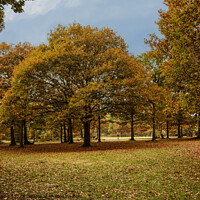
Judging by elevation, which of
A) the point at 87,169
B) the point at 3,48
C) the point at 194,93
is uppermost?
the point at 3,48

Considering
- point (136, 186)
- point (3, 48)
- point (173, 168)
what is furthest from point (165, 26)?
point (3, 48)

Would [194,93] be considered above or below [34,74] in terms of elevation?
below

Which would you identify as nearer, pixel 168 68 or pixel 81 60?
pixel 168 68

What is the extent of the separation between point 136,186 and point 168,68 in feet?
28.8

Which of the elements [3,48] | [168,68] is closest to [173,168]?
[168,68]

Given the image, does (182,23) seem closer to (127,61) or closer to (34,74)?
(127,61)

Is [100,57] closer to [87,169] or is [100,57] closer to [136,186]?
[87,169]

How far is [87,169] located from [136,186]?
4.52 metres

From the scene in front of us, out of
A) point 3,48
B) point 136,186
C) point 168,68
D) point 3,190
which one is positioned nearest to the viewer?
point 3,190

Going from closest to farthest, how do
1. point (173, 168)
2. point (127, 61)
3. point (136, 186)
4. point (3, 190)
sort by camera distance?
point (3, 190)
point (136, 186)
point (173, 168)
point (127, 61)

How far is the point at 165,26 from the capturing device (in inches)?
549

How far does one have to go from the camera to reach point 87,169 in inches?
483

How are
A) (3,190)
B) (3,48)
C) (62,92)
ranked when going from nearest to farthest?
(3,190) < (62,92) < (3,48)

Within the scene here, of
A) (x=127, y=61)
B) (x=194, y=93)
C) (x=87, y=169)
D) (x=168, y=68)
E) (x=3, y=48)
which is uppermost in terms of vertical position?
(x=3, y=48)
